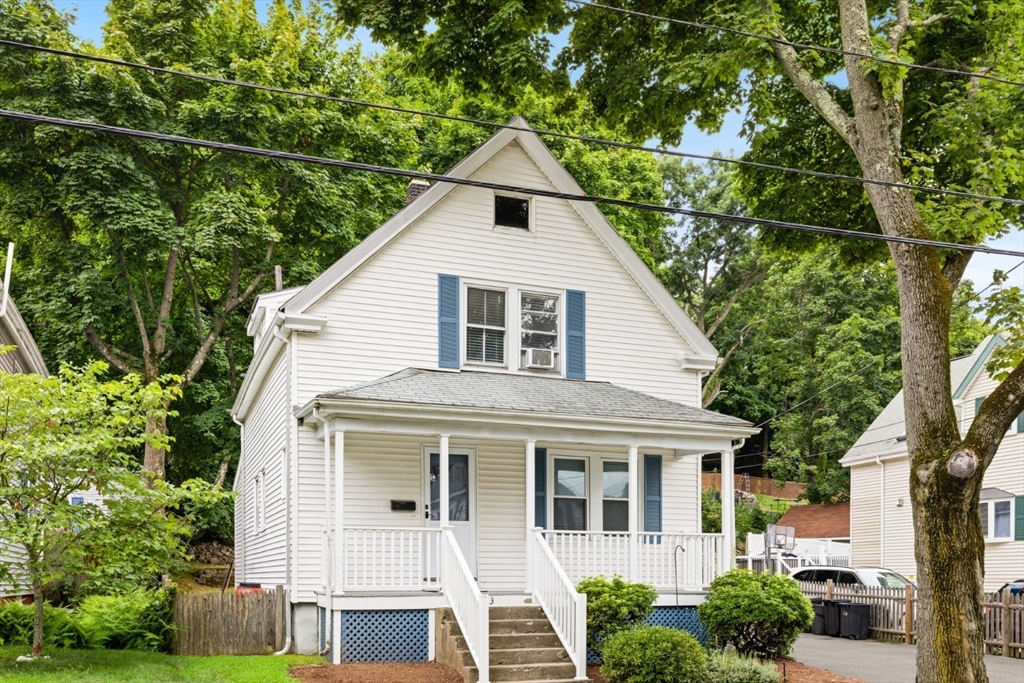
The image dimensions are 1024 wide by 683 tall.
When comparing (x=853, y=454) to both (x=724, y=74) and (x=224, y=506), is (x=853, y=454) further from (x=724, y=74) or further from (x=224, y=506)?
(x=724, y=74)

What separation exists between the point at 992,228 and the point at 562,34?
8.24 m

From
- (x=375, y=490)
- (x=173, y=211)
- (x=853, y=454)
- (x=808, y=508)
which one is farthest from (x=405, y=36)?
(x=808, y=508)

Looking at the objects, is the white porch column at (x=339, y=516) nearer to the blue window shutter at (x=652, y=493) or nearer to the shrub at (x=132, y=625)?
the shrub at (x=132, y=625)

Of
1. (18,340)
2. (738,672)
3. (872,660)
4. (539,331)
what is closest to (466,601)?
(738,672)

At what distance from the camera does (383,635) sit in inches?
611

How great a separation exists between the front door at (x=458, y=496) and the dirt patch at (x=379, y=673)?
9.44 ft

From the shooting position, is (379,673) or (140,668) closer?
(140,668)

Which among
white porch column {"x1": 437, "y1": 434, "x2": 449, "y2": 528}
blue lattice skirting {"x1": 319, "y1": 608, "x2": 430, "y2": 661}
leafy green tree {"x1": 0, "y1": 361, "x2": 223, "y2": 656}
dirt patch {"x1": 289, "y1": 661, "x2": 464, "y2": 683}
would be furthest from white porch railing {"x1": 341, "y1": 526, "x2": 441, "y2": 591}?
leafy green tree {"x1": 0, "y1": 361, "x2": 223, "y2": 656}

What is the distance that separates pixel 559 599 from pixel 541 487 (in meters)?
3.35

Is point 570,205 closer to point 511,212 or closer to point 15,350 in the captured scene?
point 511,212

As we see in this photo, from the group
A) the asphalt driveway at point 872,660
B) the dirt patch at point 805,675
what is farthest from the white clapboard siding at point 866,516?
the dirt patch at point 805,675

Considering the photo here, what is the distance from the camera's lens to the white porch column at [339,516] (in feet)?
50.8

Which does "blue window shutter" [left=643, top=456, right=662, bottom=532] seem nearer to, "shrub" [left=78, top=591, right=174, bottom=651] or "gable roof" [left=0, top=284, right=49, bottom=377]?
"shrub" [left=78, top=591, right=174, bottom=651]

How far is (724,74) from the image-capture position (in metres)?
15.2
